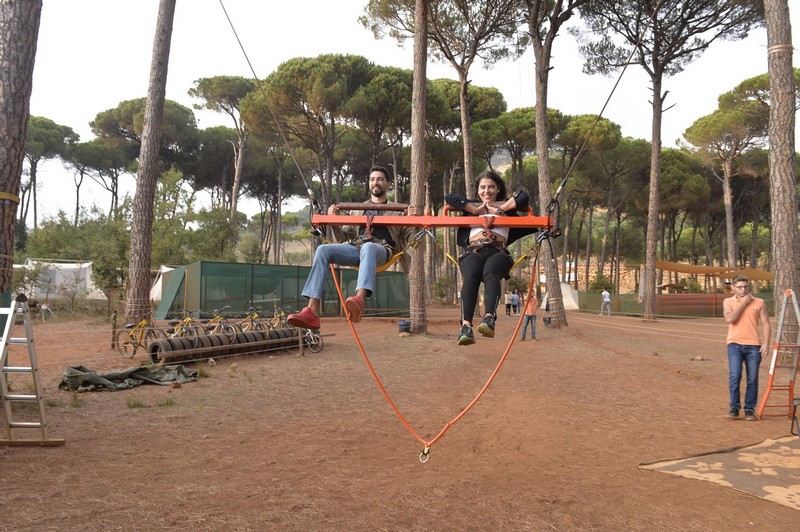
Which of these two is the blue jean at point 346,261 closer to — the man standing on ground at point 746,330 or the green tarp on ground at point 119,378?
the man standing on ground at point 746,330

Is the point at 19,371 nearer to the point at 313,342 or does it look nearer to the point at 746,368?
the point at 746,368

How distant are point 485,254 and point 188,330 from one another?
9.60m

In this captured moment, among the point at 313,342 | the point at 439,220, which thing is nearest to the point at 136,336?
the point at 313,342

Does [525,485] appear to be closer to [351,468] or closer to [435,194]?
[351,468]

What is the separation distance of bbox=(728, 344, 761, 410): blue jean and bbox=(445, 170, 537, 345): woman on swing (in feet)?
12.8

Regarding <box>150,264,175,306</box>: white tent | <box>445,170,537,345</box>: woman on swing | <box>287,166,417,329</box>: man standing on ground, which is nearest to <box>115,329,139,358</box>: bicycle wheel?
<box>287,166,417,329</box>: man standing on ground

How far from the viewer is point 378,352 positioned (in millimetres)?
12648

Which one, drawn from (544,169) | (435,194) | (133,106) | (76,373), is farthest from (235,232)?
(76,373)

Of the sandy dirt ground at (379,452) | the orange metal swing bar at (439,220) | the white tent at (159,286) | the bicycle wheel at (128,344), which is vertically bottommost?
the sandy dirt ground at (379,452)

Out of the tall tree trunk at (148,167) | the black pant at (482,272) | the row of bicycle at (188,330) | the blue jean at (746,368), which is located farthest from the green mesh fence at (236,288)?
the black pant at (482,272)

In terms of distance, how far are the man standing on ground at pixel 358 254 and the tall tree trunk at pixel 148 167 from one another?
7704 millimetres

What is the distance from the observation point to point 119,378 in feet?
27.7

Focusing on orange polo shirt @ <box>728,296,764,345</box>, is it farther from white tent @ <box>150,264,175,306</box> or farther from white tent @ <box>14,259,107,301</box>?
white tent @ <box>14,259,107,301</box>

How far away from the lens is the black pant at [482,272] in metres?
4.27
